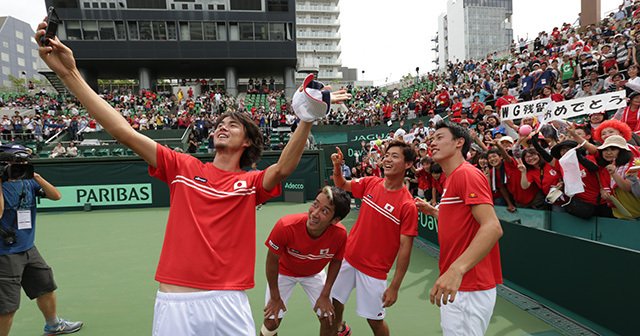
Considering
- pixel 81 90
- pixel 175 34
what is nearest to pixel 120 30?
pixel 175 34

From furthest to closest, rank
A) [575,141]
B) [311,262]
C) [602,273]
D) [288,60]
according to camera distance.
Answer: [288,60] < [575,141] < [602,273] < [311,262]

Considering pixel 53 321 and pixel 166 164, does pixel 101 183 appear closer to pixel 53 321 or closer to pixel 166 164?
pixel 53 321

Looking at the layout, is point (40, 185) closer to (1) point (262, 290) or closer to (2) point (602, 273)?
(1) point (262, 290)

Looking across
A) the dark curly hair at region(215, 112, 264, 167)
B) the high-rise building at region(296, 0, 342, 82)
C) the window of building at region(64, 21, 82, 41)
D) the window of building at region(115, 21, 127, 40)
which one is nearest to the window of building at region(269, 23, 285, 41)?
the window of building at region(115, 21, 127, 40)

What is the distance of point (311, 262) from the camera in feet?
11.3

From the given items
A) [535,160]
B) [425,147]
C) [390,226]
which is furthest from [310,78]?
[425,147]

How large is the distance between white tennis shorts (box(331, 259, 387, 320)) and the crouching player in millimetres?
223

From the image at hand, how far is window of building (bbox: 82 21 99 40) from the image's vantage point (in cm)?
3309

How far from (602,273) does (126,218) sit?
12.0 meters

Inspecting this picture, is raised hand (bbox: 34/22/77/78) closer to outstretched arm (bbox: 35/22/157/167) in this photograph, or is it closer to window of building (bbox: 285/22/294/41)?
outstretched arm (bbox: 35/22/157/167)

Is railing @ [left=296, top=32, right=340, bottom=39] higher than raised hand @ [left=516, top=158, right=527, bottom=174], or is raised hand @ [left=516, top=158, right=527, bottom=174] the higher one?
railing @ [left=296, top=32, right=340, bottom=39]

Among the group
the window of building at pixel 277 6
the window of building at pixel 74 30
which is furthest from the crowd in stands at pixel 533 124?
the window of building at pixel 277 6

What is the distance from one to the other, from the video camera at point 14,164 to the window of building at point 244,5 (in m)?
34.3

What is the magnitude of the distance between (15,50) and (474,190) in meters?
91.8
